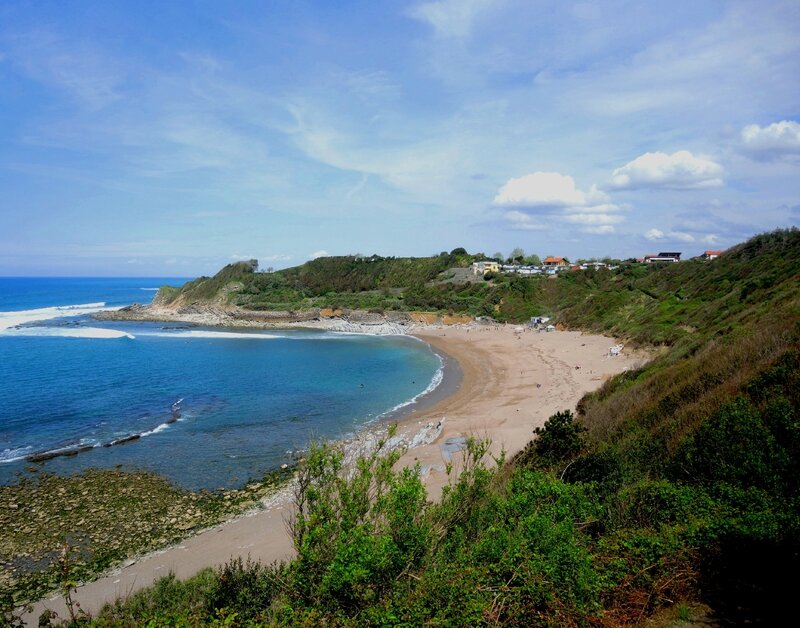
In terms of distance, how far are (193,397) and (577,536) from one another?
99.1 ft

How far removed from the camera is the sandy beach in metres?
13.2

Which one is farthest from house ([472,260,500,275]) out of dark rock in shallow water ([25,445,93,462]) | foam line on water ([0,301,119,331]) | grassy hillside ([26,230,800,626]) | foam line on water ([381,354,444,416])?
grassy hillside ([26,230,800,626])

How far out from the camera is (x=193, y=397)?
3231cm

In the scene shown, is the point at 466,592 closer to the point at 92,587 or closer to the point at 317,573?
the point at 317,573

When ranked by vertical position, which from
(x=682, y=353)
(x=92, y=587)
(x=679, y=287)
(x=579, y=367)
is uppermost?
(x=679, y=287)

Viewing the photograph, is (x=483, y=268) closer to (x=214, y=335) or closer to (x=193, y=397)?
(x=214, y=335)

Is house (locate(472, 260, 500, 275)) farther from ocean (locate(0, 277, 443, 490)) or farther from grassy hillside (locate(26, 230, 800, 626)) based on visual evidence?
grassy hillside (locate(26, 230, 800, 626))

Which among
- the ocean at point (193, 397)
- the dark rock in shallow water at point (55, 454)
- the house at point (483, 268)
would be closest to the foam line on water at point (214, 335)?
the ocean at point (193, 397)

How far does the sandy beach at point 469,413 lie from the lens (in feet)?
43.4

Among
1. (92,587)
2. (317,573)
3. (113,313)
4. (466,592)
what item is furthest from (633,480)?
(113,313)

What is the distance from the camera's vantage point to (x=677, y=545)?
6656mm

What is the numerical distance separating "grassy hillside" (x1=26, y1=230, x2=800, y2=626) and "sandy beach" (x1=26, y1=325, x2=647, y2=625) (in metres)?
3.23

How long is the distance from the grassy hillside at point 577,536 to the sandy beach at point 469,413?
10.6 feet

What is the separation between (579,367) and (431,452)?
20120 mm
